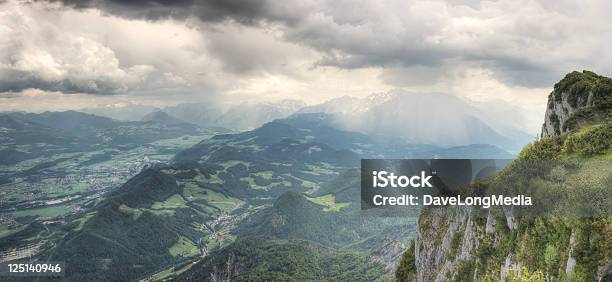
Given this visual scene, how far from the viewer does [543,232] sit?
222ft

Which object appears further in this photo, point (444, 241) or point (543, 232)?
point (444, 241)

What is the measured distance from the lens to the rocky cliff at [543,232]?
57.1 metres

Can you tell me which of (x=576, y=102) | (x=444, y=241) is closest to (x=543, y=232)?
(x=444, y=241)

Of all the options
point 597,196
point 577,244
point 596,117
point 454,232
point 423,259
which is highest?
point 596,117

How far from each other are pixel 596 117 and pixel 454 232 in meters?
42.6

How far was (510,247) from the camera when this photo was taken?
75.2m

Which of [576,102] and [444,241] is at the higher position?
[576,102]

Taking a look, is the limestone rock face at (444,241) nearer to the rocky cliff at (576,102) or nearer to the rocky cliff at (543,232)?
the rocky cliff at (543,232)

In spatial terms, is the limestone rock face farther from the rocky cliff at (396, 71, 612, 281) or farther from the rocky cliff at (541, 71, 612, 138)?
the rocky cliff at (541, 71, 612, 138)

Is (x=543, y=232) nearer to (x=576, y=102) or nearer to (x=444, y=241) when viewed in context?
(x=444, y=241)

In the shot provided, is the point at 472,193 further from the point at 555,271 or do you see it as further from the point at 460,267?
the point at 555,271

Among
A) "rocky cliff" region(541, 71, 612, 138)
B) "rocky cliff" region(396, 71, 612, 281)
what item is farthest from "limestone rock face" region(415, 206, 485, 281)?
"rocky cliff" region(541, 71, 612, 138)

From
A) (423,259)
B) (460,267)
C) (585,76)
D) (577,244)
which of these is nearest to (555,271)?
(577,244)

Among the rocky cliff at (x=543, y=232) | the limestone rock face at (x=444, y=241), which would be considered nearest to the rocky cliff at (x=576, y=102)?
the rocky cliff at (x=543, y=232)
